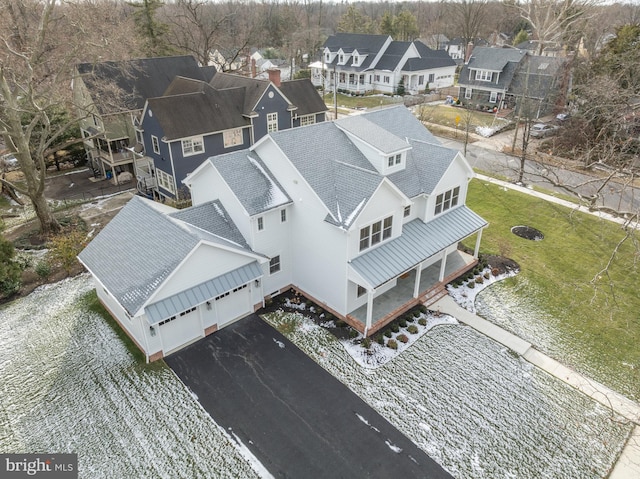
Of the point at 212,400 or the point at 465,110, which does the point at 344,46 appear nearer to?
the point at 465,110

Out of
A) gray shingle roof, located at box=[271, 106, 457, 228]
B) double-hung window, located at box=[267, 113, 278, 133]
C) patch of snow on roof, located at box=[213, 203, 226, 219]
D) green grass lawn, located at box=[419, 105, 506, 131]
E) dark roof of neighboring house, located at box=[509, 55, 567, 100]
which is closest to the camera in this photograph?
gray shingle roof, located at box=[271, 106, 457, 228]

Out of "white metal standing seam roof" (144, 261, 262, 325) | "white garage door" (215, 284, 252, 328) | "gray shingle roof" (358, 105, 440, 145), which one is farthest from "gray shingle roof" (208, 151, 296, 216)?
"gray shingle roof" (358, 105, 440, 145)

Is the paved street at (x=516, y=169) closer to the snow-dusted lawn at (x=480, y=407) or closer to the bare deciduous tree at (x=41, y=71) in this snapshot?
the snow-dusted lawn at (x=480, y=407)

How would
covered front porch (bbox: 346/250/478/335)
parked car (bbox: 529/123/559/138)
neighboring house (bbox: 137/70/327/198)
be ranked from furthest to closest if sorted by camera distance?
parked car (bbox: 529/123/559/138) → neighboring house (bbox: 137/70/327/198) → covered front porch (bbox: 346/250/478/335)

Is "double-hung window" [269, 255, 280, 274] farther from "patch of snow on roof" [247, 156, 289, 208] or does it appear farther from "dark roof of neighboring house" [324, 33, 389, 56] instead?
"dark roof of neighboring house" [324, 33, 389, 56]

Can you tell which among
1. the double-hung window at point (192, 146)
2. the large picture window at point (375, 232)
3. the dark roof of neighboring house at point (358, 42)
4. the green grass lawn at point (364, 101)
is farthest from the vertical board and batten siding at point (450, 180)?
the dark roof of neighboring house at point (358, 42)

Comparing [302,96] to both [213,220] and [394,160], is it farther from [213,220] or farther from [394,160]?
[213,220]

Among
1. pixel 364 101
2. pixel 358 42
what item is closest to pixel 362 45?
pixel 358 42
